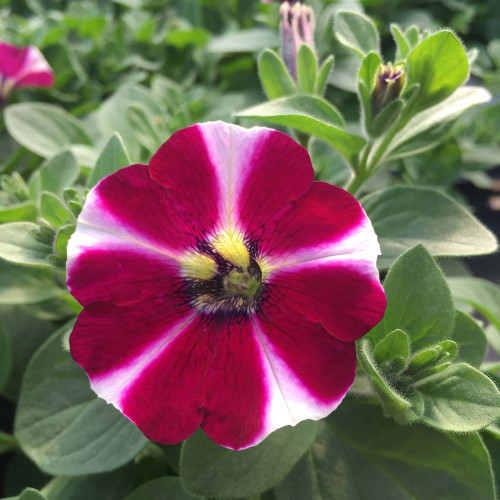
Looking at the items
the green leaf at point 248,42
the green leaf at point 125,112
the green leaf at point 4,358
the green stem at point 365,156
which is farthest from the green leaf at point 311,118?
the green leaf at point 248,42

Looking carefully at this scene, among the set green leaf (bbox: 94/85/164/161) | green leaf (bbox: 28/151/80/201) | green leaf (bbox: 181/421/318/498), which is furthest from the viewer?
green leaf (bbox: 94/85/164/161)

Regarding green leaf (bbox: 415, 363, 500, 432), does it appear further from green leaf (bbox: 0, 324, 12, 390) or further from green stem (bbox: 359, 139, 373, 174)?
green leaf (bbox: 0, 324, 12, 390)

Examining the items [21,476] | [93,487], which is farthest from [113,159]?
[21,476]

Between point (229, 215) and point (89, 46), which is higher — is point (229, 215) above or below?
above

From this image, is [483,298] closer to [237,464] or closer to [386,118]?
[386,118]

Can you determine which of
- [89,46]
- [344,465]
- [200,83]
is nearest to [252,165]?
[344,465]

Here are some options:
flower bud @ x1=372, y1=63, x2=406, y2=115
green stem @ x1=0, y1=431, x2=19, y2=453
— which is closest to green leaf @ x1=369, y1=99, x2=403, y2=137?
flower bud @ x1=372, y1=63, x2=406, y2=115

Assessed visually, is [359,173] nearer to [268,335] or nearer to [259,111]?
[259,111]
